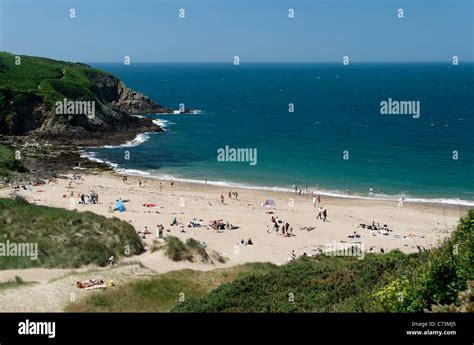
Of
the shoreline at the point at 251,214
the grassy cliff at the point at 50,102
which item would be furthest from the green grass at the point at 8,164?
the grassy cliff at the point at 50,102

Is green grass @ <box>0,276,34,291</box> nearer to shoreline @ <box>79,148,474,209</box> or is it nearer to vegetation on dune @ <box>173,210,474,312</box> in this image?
vegetation on dune @ <box>173,210,474,312</box>

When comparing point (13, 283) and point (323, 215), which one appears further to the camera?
point (323, 215)

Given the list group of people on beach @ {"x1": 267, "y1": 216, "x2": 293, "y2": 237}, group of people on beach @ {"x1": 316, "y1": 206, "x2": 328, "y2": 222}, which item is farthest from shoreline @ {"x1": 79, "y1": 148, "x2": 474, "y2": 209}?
group of people on beach @ {"x1": 267, "y1": 216, "x2": 293, "y2": 237}

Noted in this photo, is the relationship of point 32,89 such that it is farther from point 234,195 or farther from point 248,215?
point 248,215

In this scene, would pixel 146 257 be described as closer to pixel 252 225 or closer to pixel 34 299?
pixel 34 299

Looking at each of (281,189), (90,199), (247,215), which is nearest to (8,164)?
(90,199)

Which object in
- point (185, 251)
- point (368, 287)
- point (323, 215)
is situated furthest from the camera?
point (323, 215)
